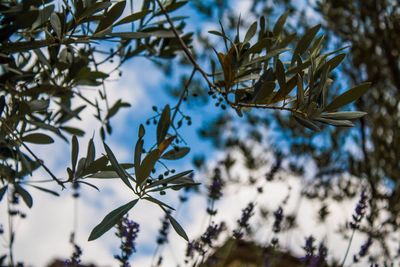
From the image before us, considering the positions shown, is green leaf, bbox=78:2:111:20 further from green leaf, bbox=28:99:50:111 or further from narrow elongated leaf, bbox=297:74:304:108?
narrow elongated leaf, bbox=297:74:304:108

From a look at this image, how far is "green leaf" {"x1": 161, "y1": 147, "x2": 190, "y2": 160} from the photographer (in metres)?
1.89

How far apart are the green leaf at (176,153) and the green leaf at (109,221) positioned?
44 cm

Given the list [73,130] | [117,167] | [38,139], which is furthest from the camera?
[73,130]

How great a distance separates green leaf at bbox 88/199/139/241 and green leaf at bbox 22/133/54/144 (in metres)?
0.73

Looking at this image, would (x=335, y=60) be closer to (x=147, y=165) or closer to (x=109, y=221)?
(x=147, y=165)

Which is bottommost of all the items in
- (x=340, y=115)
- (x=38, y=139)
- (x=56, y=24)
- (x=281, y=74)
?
(x=340, y=115)

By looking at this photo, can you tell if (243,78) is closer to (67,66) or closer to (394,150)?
(67,66)

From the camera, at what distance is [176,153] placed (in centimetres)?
193

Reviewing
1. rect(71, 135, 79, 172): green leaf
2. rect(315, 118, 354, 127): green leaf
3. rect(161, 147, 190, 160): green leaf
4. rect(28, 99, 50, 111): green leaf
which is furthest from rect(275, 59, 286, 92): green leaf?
rect(28, 99, 50, 111): green leaf

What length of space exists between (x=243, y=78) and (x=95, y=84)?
84cm

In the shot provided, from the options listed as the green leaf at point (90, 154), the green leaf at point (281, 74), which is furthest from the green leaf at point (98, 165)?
the green leaf at point (281, 74)

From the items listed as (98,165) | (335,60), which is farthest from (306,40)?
(98,165)

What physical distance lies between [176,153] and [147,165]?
1.68 ft

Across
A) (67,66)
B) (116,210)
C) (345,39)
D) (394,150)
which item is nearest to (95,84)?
(67,66)
